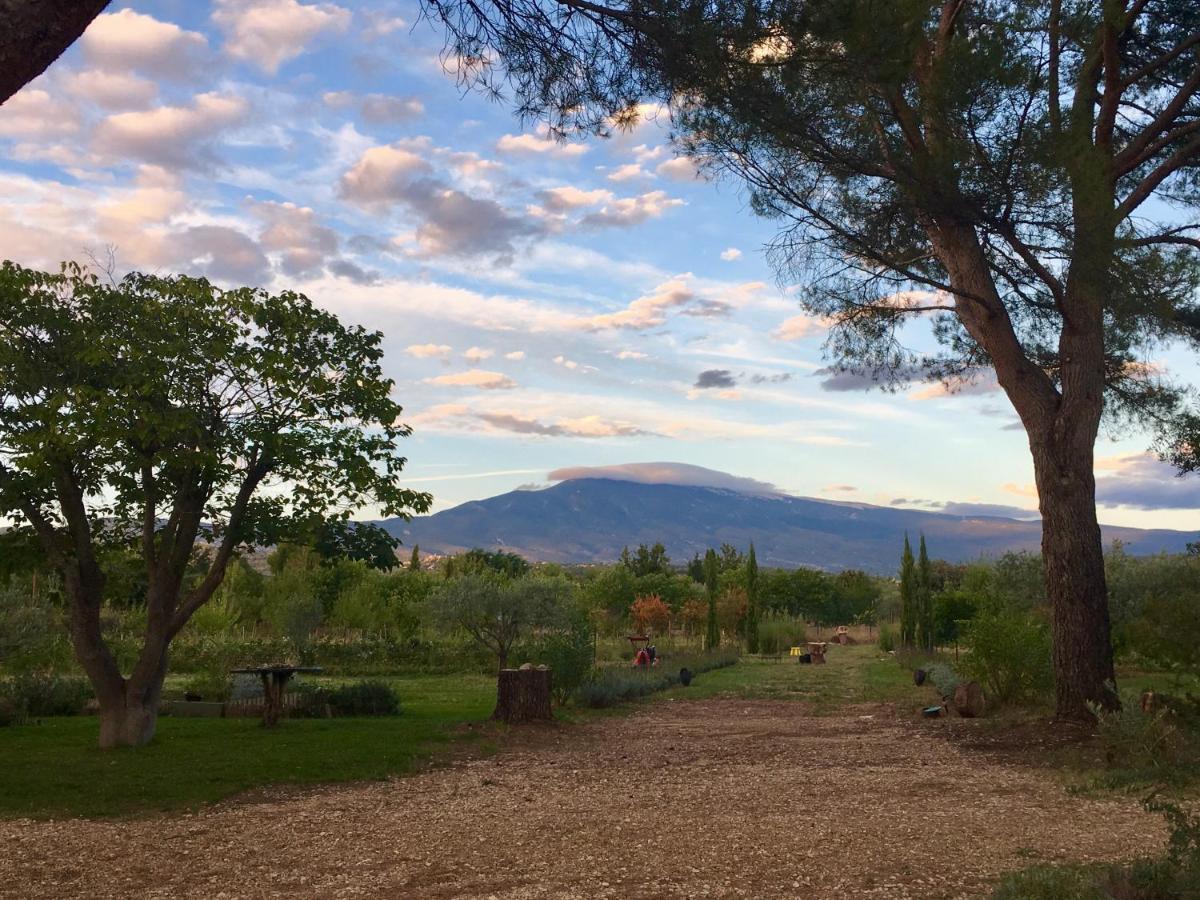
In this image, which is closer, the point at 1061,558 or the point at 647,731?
the point at 1061,558

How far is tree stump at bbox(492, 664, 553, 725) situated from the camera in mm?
13422

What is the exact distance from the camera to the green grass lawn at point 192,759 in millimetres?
8250

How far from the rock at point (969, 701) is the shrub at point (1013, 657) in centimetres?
A: 42

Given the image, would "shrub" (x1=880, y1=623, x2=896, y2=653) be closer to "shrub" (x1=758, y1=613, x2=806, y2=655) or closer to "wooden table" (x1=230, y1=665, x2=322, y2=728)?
"shrub" (x1=758, y1=613, x2=806, y2=655)

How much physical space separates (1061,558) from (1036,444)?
133 cm

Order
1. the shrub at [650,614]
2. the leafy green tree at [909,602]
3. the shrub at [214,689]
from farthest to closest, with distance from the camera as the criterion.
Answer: the shrub at [650,614]
the leafy green tree at [909,602]
the shrub at [214,689]

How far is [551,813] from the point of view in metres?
7.43

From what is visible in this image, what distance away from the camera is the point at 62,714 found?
15328mm

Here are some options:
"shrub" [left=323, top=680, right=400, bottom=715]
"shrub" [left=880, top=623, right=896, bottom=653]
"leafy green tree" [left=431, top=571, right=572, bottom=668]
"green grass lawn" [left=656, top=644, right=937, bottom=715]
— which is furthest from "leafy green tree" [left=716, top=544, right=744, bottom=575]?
"shrub" [left=323, top=680, right=400, bottom=715]

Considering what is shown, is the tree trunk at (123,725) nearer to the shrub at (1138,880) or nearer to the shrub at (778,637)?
the shrub at (1138,880)

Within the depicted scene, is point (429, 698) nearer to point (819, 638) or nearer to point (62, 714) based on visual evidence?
point (62, 714)

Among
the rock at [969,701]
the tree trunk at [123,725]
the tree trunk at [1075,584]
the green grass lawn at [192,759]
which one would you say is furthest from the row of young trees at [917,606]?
the tree trunk at [123,725]

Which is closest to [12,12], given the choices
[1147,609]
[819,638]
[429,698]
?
[1147,609]

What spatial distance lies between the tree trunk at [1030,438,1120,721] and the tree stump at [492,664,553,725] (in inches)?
247
